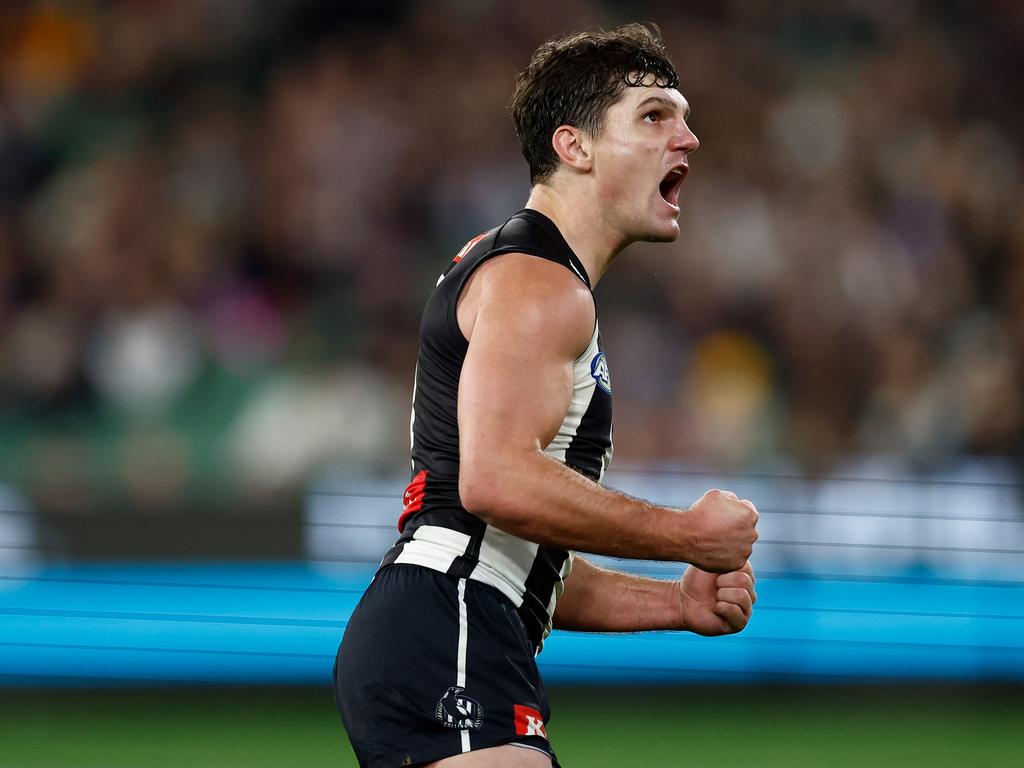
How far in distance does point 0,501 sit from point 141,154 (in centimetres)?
344

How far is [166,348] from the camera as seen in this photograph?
9.09 meters

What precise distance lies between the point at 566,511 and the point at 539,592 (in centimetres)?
50

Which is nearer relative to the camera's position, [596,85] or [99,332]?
[596,85]

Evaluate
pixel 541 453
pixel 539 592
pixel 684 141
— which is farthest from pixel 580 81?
pixel 539 592

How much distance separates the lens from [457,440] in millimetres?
3340

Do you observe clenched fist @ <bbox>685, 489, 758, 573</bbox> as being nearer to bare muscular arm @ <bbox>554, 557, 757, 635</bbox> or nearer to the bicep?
the bicep

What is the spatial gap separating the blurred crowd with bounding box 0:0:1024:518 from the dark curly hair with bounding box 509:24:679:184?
449 cm

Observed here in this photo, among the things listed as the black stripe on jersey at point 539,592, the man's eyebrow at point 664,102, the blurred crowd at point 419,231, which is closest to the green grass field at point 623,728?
the blurred crowd at point 419,231

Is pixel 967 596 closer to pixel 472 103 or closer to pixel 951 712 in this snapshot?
pixel 951 712

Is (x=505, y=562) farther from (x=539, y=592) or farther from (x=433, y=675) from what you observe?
(x=433, y=675)

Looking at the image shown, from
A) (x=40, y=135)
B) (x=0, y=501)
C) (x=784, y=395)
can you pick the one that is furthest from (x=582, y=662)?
(x=40, y=135)

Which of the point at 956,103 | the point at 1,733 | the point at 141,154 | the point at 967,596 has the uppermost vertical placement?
the point at 956,103

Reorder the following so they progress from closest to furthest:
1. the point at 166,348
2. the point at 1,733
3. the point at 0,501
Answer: the point at 1,733
the point at 0,501
the point at 166,348

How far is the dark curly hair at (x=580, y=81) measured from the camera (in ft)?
11.5
